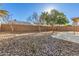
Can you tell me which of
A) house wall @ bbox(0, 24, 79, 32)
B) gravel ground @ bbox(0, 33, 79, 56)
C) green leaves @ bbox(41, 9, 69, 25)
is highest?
green leaves @ bbox(41, 9, 69, 25)

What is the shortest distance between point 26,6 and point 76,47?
638 mm

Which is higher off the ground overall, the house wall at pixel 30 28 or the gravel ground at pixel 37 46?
the house wall at pixel 30 28

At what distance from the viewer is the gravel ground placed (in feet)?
5.56

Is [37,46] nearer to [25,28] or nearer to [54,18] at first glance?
[25,28]

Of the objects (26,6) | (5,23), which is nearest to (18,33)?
(5,23)

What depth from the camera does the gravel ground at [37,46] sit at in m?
1.69

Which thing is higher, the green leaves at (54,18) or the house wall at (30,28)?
the green leaves at (54,18)

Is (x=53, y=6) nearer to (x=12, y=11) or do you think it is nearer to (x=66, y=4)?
(x=66, y=4)

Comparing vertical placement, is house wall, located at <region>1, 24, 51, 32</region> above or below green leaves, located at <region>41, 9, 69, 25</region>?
below

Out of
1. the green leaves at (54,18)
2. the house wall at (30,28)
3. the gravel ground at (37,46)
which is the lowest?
the gravel ground at (37,46)

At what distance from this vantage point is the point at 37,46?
1.71m

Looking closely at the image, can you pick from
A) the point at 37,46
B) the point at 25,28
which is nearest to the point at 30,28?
the point at 25,28

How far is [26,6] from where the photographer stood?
1.72 meters

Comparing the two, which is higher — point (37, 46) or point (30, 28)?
point (30, 28)
